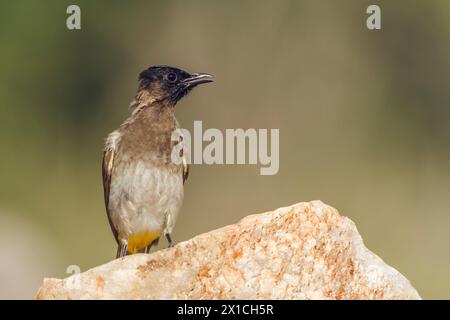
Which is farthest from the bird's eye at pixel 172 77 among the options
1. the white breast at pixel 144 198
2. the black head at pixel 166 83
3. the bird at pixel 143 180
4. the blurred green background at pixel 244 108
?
the blurred green background at pixel 244 108

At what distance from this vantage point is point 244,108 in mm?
11203

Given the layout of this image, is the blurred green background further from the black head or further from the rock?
the rock

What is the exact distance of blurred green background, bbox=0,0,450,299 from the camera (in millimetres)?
10125

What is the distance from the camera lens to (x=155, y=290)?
5137 mm

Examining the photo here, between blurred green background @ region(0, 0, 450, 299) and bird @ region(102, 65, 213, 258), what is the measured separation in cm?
235

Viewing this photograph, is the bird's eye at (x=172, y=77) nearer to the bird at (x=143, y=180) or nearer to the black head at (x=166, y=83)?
the black head at (x=166, y=83)

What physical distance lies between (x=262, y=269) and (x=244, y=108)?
6.21 m

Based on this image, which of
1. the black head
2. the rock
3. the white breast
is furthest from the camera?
the black head

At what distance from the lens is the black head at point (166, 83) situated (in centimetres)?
772

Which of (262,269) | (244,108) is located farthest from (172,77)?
(244,108)

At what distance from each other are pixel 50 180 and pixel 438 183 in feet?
13.4

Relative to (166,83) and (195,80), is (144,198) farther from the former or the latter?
(195,80)

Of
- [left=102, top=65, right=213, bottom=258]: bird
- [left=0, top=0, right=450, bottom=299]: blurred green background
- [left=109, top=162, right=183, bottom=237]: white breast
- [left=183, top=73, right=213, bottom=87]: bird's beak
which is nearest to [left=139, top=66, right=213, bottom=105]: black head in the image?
[left=183, top=73, right=213, bottom=87]: bird's beak

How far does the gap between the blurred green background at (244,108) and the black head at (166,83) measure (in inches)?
90.9
